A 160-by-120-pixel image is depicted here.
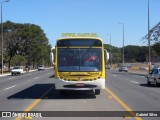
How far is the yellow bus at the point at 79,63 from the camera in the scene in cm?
1941

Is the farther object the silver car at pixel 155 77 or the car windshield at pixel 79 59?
the silver car at pixel 155 77

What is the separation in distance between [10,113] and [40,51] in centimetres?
9469

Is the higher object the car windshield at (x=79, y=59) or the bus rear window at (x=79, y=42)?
the bus rear window at (x=79, y=42)

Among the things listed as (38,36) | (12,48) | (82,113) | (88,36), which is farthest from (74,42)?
(38,36)

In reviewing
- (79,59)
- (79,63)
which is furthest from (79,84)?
(79,59)

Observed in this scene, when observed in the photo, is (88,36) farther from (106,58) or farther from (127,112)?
(127,112)

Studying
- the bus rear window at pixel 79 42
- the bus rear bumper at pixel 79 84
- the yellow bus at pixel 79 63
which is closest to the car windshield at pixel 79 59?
the yellow bus at pixel 79 63

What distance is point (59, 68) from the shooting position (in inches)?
771

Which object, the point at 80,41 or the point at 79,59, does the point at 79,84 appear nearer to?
the point at 79,59

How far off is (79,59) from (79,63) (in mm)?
206

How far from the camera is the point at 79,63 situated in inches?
775

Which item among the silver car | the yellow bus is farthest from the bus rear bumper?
the silver car

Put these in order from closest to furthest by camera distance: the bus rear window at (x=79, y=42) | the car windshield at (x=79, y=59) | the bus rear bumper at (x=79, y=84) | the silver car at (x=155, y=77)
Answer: the bus rear bumper at (x=79, y=84) < the car windshield at (x=79, y=59) < the bus rear window at (x=79, y=42) < the silver car at (x=155, y=77)

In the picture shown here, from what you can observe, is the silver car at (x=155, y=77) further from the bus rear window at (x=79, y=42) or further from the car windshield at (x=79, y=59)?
the car windshield at (x=79, y=59)
